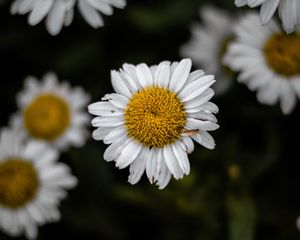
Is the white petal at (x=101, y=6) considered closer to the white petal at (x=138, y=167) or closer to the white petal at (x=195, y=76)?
the white petal at (x=195, y=76)

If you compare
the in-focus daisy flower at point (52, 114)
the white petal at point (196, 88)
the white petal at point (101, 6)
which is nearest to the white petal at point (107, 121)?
the white petal at point (196, 88)

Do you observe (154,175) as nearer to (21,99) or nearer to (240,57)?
(240,57)

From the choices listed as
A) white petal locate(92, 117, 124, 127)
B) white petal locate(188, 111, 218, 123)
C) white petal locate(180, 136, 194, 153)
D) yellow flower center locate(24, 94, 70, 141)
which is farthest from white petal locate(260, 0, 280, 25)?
yellow flower center locate(24, 94, 70, 141)

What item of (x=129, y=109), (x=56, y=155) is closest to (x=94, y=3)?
(x=129, y=109)

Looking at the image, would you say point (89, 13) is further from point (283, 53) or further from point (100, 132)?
point (283, 53)

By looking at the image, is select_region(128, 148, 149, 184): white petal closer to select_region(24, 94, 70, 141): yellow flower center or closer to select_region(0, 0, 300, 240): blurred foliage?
select_region(0, 0, 300, 240): blurred foliage

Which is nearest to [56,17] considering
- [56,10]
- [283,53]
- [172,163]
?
[56,10]
